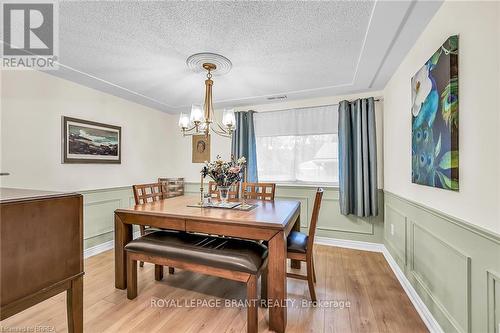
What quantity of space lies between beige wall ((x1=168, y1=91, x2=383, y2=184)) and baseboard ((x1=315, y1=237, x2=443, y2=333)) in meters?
0.90

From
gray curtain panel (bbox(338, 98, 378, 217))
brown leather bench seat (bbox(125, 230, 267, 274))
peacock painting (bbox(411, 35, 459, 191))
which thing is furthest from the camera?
gray curtain panel (bbox(338, 98, 378, 217))

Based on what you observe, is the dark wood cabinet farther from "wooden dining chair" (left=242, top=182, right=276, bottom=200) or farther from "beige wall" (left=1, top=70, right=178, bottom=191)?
"wooden dining chair" (left=242, top=182, right=276, bottom=200)

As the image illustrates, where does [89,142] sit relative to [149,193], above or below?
above

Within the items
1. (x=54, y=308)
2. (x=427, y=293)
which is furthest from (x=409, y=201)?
(x=54, y=308)

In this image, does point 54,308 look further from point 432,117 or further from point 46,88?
point 432,117

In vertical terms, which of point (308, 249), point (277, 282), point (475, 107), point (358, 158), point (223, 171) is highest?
point (475, 107)

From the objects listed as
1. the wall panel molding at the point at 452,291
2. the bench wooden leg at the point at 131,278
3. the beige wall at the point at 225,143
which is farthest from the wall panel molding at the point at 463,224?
the bench wooden leg at the point at 131,278

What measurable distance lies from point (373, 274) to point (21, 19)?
3.99 metres

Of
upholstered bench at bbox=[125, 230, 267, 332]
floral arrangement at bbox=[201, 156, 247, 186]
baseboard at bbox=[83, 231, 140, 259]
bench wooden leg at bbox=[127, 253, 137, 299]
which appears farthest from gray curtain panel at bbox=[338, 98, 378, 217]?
baseboard at bbox=[83, 231, 140, 259]

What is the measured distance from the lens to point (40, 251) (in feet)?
3.54

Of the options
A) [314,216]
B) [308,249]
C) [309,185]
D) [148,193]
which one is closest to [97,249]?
[148,193]

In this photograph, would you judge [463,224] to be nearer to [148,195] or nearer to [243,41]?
[243,41]

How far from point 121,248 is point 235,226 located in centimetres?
121

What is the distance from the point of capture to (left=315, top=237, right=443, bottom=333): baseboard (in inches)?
66.3
